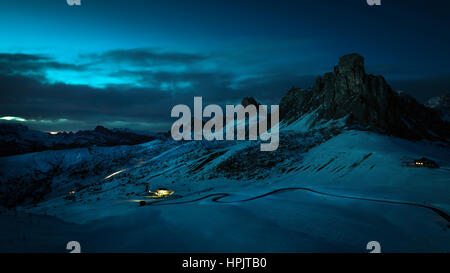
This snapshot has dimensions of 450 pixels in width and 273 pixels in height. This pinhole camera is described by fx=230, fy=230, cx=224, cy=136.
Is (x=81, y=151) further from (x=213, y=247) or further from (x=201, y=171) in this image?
(x=213, y=247)

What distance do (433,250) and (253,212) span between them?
11.1 metres

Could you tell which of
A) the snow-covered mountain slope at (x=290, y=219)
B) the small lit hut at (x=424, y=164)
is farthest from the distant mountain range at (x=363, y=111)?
the small lit hut at (x=424, y=164)

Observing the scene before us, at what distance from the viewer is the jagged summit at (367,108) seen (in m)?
81.1

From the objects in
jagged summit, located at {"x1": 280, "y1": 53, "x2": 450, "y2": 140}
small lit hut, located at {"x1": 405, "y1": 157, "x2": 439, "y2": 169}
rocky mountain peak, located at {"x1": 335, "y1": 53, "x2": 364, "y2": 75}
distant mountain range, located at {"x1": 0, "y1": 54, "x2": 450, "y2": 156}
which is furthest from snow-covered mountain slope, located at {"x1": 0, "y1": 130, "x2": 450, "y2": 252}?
rocky mountain peak, located at {"x1": 335, "y1": 53, "x2": 364, "y2": 75}

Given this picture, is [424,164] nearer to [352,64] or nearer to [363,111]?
[363,111]

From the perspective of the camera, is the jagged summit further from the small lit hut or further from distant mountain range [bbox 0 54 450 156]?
the small lit hut

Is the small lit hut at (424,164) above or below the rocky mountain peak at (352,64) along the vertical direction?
below

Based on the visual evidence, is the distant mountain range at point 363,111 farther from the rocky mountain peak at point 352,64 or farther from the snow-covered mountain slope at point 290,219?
Result: the snow-covered mountain slope at point 290,219

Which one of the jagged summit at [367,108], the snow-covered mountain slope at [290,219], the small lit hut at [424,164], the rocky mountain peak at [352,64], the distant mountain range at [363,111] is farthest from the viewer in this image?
the rocky mountain peak at [352,64]

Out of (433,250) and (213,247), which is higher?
(213,247)

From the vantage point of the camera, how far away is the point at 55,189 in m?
110

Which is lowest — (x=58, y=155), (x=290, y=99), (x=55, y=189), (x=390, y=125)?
(x=55, y=189)

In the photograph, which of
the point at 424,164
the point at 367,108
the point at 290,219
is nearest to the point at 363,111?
the point at 367,108
